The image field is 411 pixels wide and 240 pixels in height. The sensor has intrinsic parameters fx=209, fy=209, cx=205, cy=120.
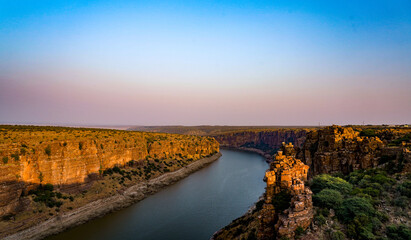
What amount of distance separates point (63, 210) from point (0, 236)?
6493 mm

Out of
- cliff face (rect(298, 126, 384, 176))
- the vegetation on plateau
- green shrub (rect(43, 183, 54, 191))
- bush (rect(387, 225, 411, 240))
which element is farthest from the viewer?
green shrub (rect(43, 183, 54, 191))

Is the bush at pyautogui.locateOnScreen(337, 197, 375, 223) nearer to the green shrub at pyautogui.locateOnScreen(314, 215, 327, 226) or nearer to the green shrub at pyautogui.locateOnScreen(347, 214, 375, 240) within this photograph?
the green shrub at pyautogui.locateOnScreen(347, 214, 375, 240)

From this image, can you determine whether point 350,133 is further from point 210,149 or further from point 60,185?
point 210,149

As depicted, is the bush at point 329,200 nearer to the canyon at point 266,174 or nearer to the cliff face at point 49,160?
the canyon at point 266,174

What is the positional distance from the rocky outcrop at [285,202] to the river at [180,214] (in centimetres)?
1321

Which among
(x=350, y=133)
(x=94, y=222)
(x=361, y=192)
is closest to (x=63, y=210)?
(x=94, y=222)

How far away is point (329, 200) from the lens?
1307cm

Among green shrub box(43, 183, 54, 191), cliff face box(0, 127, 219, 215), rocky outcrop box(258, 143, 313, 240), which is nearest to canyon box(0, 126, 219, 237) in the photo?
cliff face box(0, 127, 219, 215)

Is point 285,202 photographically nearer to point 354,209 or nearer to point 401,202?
point 354,209

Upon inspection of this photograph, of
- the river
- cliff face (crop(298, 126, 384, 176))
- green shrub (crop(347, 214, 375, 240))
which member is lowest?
the river

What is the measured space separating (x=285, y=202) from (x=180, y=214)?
21.1m

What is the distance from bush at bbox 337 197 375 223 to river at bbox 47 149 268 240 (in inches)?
625

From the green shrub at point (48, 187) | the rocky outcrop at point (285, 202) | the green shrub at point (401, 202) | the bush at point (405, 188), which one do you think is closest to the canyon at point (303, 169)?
the rocky outcrop at point (285, 202)

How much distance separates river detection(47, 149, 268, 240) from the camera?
2467 cm
